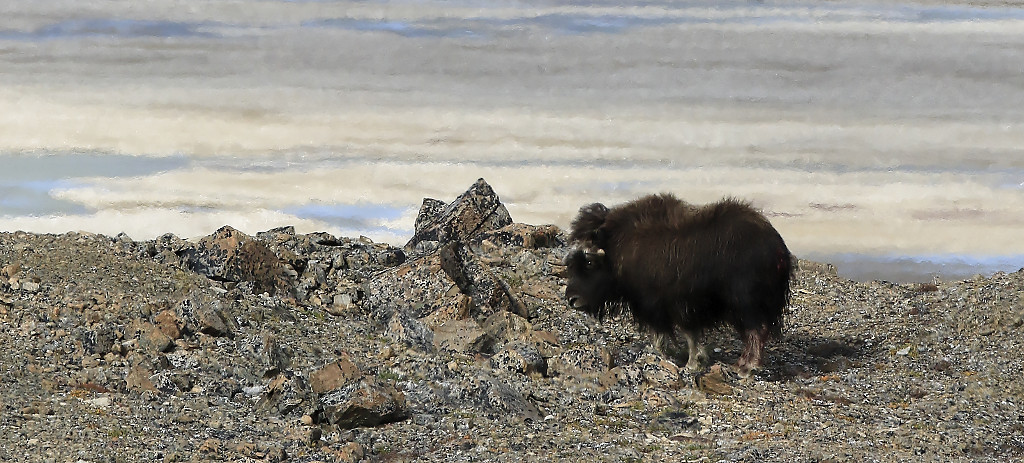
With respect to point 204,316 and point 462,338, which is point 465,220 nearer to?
point 462,338

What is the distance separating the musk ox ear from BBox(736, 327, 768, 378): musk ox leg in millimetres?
2104

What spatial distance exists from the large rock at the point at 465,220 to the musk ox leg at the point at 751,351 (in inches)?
189

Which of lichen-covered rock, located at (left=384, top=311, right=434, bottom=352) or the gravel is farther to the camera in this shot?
lichen-covered rock, located at (left=384, top=311, right=434, bottom=352)

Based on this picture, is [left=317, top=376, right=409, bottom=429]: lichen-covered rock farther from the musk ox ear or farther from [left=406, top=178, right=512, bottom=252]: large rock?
[left=406, top=178, right=512, bottom=252]: large rock

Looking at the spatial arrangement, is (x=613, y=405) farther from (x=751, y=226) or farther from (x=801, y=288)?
(x=801, y=288)

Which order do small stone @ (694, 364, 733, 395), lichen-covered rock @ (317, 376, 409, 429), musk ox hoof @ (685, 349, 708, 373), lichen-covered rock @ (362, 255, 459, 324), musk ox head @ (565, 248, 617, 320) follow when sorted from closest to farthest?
lichen-covered rock @ (317, 376, 409, 429)
small stone @ (694, 364, 733, 395)
musk ox hoof @ (685, 349, 708, 373)
musk ox head @ (565, 248, 617, 320)
lichen-covered rock @ (362, 255, 459, 324)

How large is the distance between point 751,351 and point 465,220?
5065 mm

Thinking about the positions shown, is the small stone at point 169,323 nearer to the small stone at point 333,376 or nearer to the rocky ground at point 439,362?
the rocky ground at point 439,362

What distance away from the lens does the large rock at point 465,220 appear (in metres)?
16.7

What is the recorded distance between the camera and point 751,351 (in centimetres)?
1327

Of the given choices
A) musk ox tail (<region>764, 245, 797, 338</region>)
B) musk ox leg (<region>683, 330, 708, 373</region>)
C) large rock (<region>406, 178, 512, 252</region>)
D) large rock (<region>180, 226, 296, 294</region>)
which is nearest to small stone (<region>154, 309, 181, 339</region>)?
large rock (<region>180, 226, 296, 294</region>)

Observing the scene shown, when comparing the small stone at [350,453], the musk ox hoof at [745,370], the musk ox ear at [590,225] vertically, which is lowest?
the small stone at [350,453]

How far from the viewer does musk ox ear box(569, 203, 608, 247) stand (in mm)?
14195

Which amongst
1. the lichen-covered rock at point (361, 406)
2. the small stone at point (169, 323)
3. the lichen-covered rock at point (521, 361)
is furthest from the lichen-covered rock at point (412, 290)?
the lichen-covered rock at point (361, 406)
